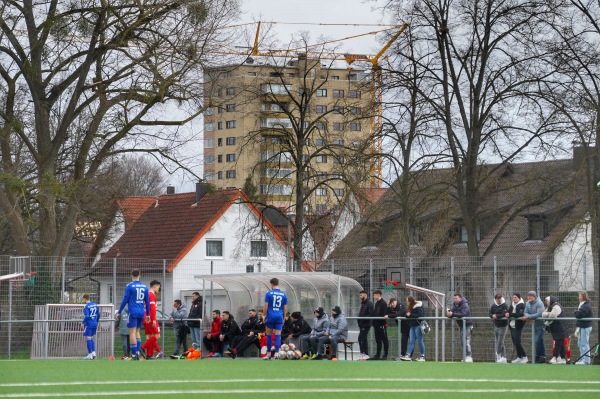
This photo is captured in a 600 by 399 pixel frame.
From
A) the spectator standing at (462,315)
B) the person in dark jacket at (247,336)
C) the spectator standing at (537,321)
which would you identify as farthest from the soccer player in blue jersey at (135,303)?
the spectator standing at (537,321)

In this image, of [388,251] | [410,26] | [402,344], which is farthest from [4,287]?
[388,251]

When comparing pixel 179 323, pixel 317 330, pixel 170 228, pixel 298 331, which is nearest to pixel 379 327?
pixel 317 330

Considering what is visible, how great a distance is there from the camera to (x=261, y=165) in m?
41.5

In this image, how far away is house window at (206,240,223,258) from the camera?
6520cm

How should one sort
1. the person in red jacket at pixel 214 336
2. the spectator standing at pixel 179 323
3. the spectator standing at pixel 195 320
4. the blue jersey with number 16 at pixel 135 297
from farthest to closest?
the spectator standing at pixel 179 323 → the spectator standing at pixel 195 320 → the person in red jacket at pixel 214 336 → the blue jersey with number 16 at pixel 135 297

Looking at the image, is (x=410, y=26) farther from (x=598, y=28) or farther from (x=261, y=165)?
(x=261, y=165)

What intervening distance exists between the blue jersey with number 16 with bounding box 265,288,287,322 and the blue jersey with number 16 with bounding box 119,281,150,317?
9.99 ft

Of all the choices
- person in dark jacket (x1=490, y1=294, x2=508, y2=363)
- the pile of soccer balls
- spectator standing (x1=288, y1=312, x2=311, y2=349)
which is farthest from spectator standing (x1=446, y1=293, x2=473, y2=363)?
the pile of soccer balls

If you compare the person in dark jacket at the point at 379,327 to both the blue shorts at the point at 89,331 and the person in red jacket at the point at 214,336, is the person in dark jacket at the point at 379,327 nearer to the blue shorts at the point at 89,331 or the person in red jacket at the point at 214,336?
the person in red jacket at the point at 214,336

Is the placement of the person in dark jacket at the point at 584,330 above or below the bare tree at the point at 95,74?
below

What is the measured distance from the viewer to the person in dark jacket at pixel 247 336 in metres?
29.9

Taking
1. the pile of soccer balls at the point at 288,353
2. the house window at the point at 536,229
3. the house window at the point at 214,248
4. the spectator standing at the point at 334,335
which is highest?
the house window at the point at 536,229

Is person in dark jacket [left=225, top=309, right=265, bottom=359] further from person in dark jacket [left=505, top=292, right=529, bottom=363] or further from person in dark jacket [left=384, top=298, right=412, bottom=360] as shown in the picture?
person in dark jacket [left=505, top=292, right=529, bottom=363]

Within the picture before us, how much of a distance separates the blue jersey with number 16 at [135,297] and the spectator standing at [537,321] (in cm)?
890
